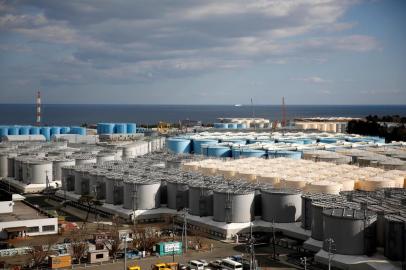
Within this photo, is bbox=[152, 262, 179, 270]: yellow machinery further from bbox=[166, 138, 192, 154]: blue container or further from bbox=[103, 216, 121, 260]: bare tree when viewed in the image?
bbox=[166, 138, 192, 154]: blue container

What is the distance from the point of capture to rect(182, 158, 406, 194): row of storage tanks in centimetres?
1659

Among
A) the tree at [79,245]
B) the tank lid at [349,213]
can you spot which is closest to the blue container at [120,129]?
the tree at [79,245]

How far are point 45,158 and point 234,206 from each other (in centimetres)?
1303

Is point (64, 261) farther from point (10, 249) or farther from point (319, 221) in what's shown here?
point (319, 221)

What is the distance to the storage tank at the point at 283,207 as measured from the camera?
14766 millimetres

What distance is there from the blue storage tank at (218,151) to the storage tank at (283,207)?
1316cm

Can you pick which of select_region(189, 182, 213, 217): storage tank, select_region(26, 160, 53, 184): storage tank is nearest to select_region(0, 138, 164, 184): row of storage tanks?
select_region(26, 160, 53, 184): storage tank

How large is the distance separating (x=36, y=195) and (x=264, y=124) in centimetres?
3301

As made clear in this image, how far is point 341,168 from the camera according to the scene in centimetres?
1988

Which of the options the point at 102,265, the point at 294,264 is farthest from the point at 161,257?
the point at 294,264

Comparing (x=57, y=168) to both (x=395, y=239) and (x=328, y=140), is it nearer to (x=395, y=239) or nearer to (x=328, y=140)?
(x=395, y=239)

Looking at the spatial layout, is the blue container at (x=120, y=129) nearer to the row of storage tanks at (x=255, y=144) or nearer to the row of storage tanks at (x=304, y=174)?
the row of storage tanks at (x=255, y=144)

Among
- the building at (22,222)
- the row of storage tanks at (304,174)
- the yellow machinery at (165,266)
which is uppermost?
the row of storage tanks at (304,174)

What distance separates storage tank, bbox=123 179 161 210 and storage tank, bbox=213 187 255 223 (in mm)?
2758
